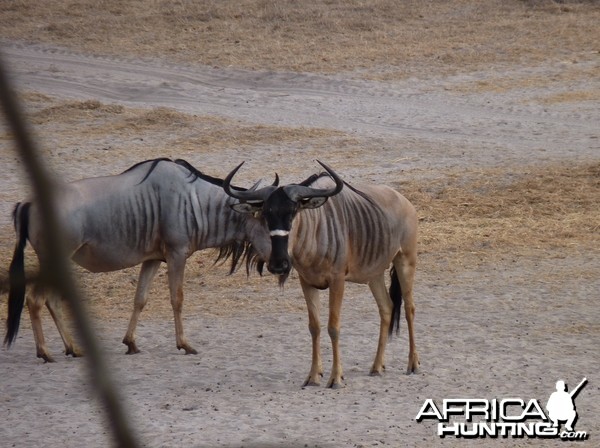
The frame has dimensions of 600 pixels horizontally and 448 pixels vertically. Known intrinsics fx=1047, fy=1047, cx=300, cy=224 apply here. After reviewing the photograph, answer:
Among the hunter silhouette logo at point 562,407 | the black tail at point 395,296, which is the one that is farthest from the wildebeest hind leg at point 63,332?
the hunter silhouette logo at point 562,407

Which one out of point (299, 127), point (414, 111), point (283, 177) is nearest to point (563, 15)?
point (414, 111)

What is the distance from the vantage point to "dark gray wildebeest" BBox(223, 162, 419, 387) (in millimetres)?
6684

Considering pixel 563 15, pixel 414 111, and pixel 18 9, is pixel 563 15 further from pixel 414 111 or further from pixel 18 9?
pixel 18 9

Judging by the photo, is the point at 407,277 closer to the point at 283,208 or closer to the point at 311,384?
the point at 311,384

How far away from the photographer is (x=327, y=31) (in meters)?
23.4

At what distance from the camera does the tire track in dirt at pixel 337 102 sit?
16.5 meters

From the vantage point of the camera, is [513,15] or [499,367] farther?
[513,15]

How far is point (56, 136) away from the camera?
1602 centimetres

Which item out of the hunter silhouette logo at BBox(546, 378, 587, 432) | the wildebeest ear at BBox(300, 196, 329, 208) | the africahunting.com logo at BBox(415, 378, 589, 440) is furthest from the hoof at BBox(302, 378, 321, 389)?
the hunter silhouette logo at BBox(546, 378, 587, 432)

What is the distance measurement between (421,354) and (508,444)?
76.9 inches

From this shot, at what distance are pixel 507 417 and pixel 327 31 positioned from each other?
18119mm

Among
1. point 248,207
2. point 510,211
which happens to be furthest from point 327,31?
point 248,207

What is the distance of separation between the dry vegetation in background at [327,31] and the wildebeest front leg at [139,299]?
13.0 meters

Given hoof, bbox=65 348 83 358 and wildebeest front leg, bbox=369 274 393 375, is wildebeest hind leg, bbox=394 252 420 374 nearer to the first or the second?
wildebeest front leg, bbox=369 274 393 375
